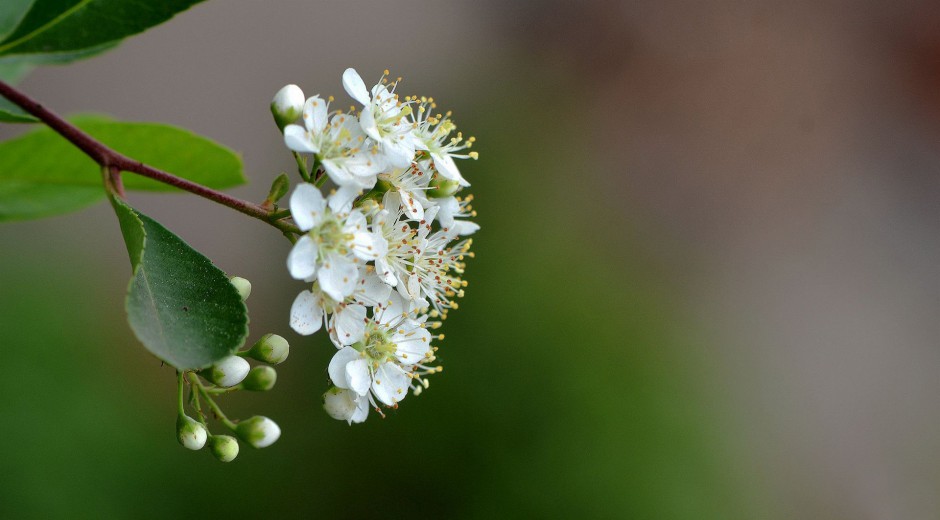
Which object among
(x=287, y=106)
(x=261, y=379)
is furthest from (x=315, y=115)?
(x=261, y=379)

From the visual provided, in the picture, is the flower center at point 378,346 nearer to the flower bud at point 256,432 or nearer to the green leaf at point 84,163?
the flower bud at point 256,432

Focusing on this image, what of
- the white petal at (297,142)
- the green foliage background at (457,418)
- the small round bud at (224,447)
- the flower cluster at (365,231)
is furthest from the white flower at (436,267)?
the green foliage background at (457,418)

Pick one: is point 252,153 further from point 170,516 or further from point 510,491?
point 510,491

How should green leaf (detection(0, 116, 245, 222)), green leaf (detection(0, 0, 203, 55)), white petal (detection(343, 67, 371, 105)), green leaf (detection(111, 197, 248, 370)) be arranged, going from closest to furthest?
green leaf (detection(111, 197, 248, 370)), green leaf (detection(0, 0, 203, 55)), white petal (detection(343, 67, 371, 105)), green leaf (detection(0, 116, 245, 222))

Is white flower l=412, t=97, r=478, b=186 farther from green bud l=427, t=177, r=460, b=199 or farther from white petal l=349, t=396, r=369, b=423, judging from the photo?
white petal l=349, t=396, r=369, b=423

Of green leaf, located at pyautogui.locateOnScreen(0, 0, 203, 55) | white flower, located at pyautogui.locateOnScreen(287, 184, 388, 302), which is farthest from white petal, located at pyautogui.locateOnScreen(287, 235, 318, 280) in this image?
green leaf, located at pyautogui.locateOnScreen(0, 0, 203, 55)

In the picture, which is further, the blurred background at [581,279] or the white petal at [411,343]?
the blurred background at [581,279]

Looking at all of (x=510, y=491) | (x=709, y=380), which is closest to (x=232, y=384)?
(x=510, y=491)
